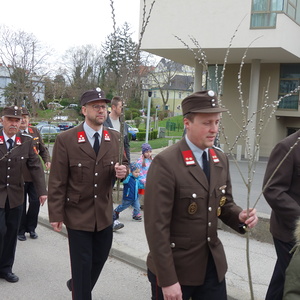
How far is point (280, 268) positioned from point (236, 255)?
237 cm

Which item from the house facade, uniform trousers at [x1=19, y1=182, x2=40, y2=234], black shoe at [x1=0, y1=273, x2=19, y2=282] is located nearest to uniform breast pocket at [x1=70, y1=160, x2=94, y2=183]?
black shoe at [x1=0, y1=273, x2=19, y2=282]

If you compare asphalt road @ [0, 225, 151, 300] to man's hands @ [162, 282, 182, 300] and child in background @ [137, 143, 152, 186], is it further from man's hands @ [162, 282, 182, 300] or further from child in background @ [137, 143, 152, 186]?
man's hands @ [162, 282, 182, 300]

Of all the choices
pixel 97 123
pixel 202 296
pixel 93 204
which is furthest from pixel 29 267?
pixel 202 296

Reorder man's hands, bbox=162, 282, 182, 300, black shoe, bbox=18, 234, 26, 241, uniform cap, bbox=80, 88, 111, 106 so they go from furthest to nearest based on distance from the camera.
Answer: black shoe, bbox=18, 234, 26, 241 < uniform cap, bbox=80, 88, 111, 106 < man's hands, bbox=162, 282, 182, 300

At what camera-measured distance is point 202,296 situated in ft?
9.26

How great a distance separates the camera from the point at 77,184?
12.9ft

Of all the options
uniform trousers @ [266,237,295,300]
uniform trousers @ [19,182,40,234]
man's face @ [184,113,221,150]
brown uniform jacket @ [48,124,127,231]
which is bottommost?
uniform trousers @ [19,182,40,234]

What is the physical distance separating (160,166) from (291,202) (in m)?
1.30

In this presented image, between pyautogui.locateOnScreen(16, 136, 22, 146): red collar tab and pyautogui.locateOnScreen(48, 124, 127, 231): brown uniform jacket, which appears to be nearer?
pyautogui.locateOnScreen(48, 124, 127, 231): brown uniform jacket

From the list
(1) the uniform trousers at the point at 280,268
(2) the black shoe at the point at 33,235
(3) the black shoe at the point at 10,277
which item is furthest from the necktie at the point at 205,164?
(2) the black shoe at the point at 33,235

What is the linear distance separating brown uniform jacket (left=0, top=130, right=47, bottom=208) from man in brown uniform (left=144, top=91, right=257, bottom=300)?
2.72 m

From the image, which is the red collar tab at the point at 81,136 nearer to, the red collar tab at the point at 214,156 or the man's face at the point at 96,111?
the man's face at the point at 96,111

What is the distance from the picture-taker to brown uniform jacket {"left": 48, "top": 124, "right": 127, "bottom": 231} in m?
3.87

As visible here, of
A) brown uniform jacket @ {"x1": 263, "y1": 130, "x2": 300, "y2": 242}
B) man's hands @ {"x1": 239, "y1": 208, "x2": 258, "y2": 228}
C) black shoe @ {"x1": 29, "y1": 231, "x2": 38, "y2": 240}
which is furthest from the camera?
black shoe @ {"x1": 29, "y1": 231, "x2": 38, "y2": 240}
